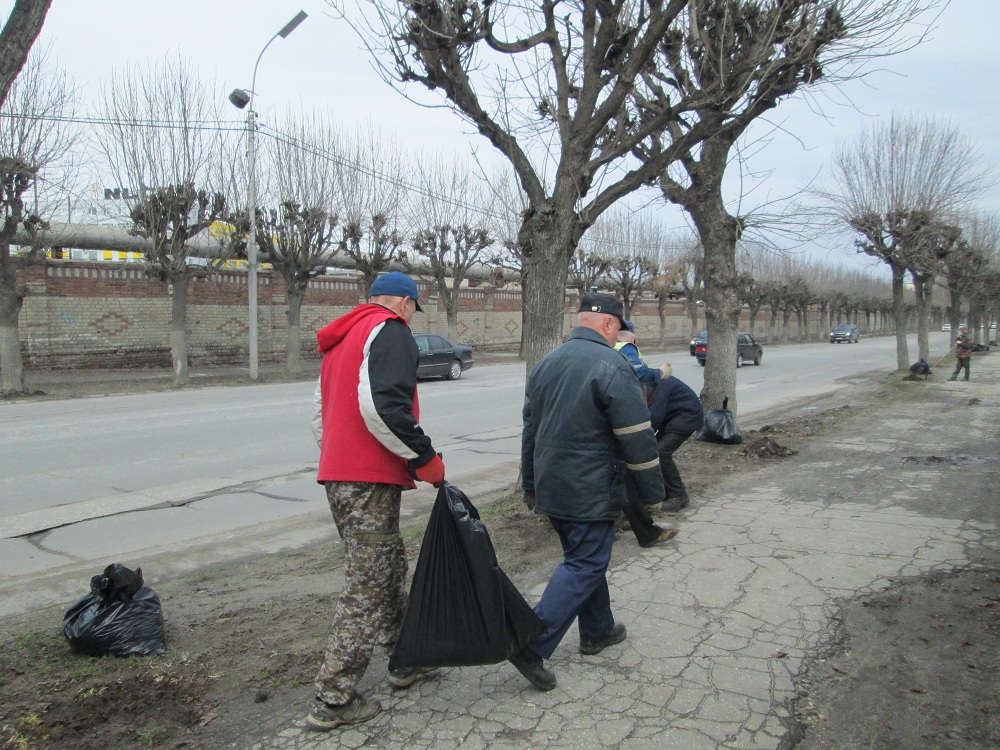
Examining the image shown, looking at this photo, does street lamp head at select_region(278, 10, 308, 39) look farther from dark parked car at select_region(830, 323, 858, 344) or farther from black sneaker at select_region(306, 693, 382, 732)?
dark parked car at select_region(830, 323, 858, 344)

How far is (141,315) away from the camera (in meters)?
22.5

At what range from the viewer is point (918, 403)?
592 inches

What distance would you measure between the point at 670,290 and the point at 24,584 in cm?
4304

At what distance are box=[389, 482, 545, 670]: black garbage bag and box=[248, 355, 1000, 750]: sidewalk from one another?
0.27 metres

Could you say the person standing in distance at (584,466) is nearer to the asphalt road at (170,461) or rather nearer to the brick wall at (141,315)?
the asphalt road at (170,461)

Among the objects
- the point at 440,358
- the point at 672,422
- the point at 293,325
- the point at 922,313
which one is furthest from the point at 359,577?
the point at 922,313

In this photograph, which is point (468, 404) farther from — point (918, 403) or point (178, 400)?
point (918, 403)

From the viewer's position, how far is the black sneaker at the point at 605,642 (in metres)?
3.70

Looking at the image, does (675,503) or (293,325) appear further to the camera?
(293,325)

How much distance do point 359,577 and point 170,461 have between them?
22.7 feet

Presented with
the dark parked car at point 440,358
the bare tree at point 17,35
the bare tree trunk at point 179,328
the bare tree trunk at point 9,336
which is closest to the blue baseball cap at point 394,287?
the bare tree at point 17,35

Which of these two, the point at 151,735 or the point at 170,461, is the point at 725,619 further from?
the point at 170,461

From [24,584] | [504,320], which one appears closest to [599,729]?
[24,584]

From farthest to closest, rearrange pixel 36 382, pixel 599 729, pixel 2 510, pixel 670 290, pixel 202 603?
pixel 670 290 < pixel 36 382 < pixel 2 510 < pixel 202 603 < pixel 599 729
